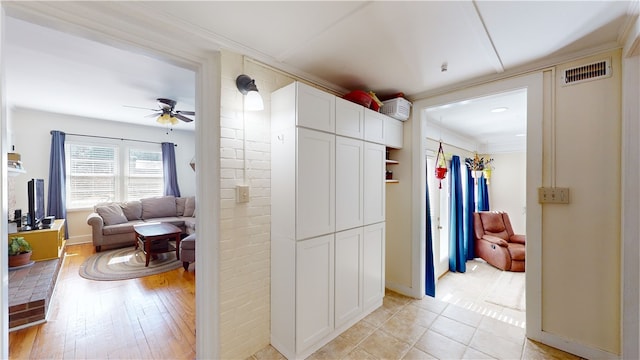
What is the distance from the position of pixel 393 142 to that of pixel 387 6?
5.15 ft

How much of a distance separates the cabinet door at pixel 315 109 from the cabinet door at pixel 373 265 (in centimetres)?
111

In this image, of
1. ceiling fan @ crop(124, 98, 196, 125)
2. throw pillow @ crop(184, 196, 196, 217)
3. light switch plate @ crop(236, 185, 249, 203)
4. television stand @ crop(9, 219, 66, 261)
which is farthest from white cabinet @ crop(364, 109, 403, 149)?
throw pillow @ crop(184, 196, 196, 217)

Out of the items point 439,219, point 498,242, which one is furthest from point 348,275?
point 498,242

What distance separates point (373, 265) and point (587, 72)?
92.5 inches

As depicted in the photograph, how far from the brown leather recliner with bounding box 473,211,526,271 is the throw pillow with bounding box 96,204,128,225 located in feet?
23.6

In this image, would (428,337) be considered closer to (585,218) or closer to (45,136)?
(585,218)

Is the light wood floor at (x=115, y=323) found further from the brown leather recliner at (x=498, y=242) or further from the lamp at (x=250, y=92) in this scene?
the brown leather recliner at (x=498, y=242)

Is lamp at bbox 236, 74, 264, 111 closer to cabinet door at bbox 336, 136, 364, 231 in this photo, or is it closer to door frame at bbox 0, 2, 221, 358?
door frame at bbox 0, 2, 221, 358

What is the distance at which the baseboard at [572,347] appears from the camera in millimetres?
1820

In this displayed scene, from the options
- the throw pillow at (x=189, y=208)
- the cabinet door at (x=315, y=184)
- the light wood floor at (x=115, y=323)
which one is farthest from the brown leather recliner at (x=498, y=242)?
the throw pillow at (x=189, y=208)

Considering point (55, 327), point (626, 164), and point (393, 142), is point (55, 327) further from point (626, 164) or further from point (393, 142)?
point (626, 164)

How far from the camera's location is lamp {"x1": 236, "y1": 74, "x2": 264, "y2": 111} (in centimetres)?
177

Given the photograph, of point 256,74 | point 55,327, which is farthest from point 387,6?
point 55,327

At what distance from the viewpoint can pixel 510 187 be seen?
5.63 m
